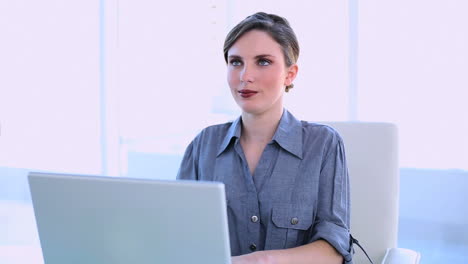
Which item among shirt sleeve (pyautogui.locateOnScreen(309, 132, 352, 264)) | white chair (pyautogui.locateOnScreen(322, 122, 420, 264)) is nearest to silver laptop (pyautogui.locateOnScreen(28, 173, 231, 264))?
shirt sleeve (pyautogui.locateOnScreen(309, 132, 352, 264))

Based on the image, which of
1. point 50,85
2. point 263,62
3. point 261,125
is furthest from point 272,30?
point 50,85

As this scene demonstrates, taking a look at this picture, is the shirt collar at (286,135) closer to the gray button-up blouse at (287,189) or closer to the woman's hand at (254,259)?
the gray button-up blouse at (287,189)

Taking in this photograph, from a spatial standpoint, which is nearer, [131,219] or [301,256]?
[131,219]

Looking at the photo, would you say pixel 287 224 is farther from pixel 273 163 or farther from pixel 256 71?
pixel 256 71

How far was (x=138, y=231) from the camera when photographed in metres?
1.00

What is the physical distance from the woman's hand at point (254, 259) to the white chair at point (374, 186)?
60 cm

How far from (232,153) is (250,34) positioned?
348 millimetres

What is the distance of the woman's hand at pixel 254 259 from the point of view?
1.25m

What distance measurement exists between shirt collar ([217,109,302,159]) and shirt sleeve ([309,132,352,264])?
0.09 metres

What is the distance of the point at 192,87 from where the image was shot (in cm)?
414

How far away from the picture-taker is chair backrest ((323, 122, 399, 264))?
1825 mm

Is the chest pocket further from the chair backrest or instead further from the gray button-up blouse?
the chair backrest

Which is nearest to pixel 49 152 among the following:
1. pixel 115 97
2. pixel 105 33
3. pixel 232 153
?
pixel 115 97

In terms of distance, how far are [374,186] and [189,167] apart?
58cm
